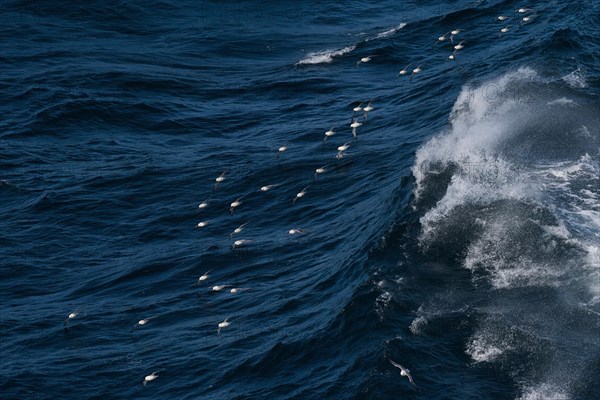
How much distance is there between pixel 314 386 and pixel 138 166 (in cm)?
2974

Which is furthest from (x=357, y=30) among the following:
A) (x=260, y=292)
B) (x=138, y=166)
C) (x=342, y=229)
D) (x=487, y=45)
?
(x=260, y=292)

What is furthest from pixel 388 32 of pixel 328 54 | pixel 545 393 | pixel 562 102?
pixel 545 393

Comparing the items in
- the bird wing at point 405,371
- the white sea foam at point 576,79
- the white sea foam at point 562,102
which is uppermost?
the bird wing at point 405,371

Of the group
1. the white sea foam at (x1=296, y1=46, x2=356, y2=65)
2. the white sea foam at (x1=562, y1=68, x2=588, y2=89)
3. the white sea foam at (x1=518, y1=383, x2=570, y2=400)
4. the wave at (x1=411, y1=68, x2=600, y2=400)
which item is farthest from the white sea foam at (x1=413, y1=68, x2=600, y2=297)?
the white sea foam at (x1=296, y1=46, x2=356, y2=65)

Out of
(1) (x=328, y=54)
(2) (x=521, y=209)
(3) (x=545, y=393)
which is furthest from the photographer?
(1) (x=328, y=54)

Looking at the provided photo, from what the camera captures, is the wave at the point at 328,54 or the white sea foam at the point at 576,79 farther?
the wave at the point at 328,54

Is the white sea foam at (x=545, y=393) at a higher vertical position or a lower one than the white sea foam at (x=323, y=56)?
higher

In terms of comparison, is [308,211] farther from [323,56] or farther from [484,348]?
[323,56]

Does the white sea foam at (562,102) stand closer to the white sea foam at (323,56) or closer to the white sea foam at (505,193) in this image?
the white sea foam at (505,193)

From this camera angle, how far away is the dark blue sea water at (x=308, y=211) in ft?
132

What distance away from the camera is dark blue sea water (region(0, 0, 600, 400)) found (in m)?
40.1

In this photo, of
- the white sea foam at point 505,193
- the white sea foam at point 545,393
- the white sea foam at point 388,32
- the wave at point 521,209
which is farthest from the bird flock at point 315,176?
the white sea foam at point 505,193

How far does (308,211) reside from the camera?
5547cm

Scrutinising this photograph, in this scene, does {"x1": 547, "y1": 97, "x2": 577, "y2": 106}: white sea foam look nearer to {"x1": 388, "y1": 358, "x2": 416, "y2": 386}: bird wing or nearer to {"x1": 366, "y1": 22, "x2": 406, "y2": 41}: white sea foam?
{"x1": 388, "y1": 358, "x2": 416, "y2": 386}: bird wing
